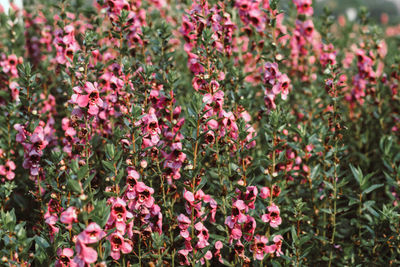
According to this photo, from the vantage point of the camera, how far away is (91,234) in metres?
2.08

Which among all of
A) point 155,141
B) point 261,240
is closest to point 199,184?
point 155,141

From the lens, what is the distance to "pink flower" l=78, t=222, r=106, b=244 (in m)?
2.04

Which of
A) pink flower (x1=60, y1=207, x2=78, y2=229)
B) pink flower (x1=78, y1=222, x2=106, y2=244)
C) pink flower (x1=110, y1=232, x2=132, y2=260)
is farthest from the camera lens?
pink flower (x1=110, y1=232, x2=132, y2=260)

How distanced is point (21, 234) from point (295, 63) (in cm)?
447

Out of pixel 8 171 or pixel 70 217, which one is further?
pixel 8 171

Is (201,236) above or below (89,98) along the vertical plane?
below

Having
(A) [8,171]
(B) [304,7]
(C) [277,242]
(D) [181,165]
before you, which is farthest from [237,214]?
(B) [304,7]

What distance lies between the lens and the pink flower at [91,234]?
2.04 meters

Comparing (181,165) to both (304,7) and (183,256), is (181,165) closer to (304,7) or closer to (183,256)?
(183,256)

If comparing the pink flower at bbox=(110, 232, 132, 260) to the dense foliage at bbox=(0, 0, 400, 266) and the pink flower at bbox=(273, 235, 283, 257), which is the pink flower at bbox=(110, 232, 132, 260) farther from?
the pink flower at bbox=(273, 235, 283, 257)

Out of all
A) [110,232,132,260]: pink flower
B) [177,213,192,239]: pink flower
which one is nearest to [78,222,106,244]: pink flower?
[110,232,132,260]: pink flower

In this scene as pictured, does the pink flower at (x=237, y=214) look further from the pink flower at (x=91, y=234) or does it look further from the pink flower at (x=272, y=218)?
the pink flower at (x=91, y=234)

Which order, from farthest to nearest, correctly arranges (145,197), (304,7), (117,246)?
1. (304,7)
2. (145,197)
3. (117,246)

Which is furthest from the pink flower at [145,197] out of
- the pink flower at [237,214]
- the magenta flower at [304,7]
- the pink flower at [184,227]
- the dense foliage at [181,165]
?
the magenta flower at [304,7]
